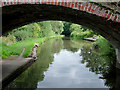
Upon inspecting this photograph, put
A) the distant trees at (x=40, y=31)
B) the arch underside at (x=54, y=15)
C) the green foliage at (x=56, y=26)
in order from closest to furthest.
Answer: the arch underside at (x=54, y=15), the distant trees at (x=40, y=31), the green foliage at (x=56, y=26)

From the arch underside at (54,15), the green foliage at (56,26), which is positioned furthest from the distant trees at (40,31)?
the arch underside at (54,15)

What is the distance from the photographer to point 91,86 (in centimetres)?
768

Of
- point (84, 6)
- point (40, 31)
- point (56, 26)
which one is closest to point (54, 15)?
point (84, 6)

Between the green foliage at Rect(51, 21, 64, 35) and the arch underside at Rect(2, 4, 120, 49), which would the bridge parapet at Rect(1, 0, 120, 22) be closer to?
the arch underside at Rect(2, 4, 120, 49)

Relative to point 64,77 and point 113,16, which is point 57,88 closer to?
point 64,77

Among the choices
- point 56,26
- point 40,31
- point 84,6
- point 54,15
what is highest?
point 84,6

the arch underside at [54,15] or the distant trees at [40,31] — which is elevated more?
the arch underside at [54,15]

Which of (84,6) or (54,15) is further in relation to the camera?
(54,15)

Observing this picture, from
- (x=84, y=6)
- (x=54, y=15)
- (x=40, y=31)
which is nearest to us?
(x=84, y=6)

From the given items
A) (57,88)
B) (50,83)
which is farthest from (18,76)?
(57,88)

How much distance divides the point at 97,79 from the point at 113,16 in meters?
4.72

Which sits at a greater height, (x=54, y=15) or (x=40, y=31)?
(x=54, y=15)

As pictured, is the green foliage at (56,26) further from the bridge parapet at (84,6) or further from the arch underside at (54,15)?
the bridge parapet at (84,6)

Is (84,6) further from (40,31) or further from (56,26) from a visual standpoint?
(56,26)
